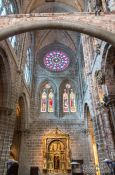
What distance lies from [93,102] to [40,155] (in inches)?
272

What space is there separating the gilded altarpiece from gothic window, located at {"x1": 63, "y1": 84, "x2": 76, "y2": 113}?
2.64 m

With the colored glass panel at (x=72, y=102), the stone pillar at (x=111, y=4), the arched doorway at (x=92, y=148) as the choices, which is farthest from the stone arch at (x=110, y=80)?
the colored glass panel at (x=72, y=102)

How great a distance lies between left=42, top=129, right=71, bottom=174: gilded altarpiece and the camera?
13594mm

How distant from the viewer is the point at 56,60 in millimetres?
19391

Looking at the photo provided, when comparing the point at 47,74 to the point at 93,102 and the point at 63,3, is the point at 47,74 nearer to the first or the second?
the point at 63,3

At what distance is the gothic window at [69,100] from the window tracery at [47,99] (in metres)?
1.27

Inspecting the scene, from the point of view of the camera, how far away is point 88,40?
12695 millimetres

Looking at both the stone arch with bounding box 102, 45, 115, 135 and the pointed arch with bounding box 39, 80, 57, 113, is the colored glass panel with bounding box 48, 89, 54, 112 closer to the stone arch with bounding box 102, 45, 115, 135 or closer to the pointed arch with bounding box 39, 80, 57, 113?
the pointed arch with bounding box 39, 80, 57, 113

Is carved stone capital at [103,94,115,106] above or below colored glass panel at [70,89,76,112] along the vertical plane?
below

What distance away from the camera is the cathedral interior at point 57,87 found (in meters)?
6.71

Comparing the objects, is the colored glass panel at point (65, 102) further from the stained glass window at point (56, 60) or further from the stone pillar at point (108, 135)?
the stone pillar at point (108, 135)

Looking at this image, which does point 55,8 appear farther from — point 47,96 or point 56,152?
point 56,152

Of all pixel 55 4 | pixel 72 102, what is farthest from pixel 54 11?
pixel 72 102

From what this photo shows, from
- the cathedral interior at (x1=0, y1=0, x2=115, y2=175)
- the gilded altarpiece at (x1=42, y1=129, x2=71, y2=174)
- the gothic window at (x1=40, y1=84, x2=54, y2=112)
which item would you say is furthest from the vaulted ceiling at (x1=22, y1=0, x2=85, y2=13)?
the gilded altarpiece at (x1=42, y1=129, x2=71, y2=174)
